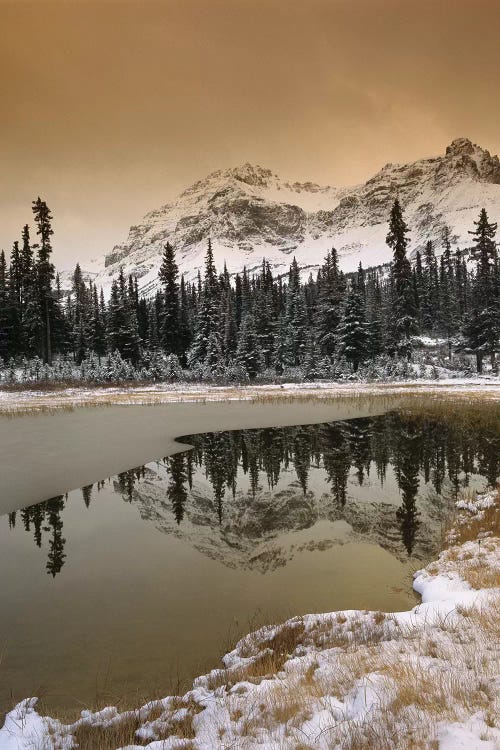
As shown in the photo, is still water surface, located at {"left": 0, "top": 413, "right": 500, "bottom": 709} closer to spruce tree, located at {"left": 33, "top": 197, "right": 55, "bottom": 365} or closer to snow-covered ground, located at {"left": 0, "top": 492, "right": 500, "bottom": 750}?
snow-covered ground, located at {"left": 0, "top": 492, "right": 500, "bottom": 750}

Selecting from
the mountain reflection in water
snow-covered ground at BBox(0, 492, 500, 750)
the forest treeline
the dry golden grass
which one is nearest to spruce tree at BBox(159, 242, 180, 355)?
the forest treeline

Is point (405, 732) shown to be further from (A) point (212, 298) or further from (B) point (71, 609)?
(A) point (212, 298)

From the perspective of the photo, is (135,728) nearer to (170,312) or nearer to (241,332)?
(241,332)

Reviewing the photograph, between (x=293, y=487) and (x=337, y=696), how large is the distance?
876 cm

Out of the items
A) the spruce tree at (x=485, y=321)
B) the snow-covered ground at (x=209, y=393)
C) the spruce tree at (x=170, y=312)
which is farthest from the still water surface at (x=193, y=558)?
the spruce tree at (x=170, y=312)

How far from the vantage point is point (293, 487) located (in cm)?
1298

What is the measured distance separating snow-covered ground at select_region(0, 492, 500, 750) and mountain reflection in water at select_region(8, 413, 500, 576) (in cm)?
268

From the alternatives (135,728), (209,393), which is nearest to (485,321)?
(209,393)

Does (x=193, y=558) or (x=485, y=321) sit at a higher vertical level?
(x=485, y=321)

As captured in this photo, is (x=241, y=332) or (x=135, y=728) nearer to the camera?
(x=135, y=728)

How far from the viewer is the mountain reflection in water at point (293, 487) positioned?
9.51 meters

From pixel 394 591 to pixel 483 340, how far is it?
50.1 meters

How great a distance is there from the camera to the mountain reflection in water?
9.51m

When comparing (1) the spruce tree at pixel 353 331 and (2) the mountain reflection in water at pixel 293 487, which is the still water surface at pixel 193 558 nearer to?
(2) the mountain reflection in water at pixel 293 487
